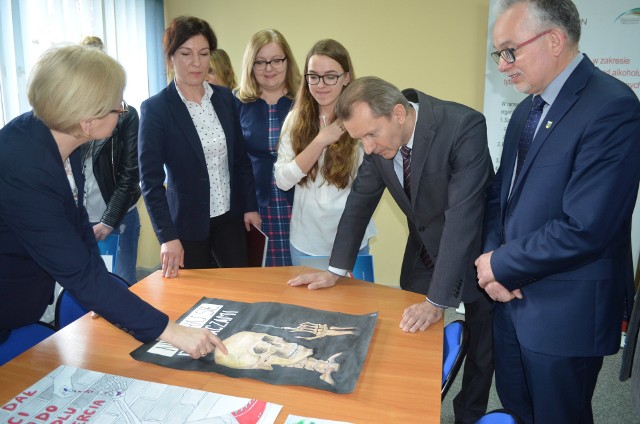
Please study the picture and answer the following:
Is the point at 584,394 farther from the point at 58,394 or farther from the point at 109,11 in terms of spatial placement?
the point at 109,11

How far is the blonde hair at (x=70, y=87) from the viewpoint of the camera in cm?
128

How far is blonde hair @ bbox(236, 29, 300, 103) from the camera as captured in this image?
2.57 metres

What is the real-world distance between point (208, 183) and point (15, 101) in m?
1.51

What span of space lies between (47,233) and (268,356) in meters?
0.66

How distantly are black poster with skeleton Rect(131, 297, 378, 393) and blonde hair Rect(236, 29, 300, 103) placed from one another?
1.31 metres

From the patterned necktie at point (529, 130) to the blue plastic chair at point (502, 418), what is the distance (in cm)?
78

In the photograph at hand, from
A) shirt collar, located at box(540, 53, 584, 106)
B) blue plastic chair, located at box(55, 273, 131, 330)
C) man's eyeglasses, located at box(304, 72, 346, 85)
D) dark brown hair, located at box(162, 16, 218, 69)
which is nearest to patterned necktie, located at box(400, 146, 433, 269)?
shirt collar, located at box(540, 53, 584, 106)

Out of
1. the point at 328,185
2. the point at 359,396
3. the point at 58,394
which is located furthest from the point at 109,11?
the point at 359,396

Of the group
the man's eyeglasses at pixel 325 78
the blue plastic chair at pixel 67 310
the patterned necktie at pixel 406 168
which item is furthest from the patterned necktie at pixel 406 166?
the blue plastic chair at pixel 67 310

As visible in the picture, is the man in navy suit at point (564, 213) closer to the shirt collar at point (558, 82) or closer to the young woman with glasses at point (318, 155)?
the shirt collar at point (558, 82)

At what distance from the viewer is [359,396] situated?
1.25 meters

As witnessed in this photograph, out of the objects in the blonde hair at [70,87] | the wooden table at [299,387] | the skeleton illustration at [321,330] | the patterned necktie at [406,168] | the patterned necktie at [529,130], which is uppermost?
the blonde hair at [70,87]

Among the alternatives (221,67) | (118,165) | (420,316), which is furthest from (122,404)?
(221,67)

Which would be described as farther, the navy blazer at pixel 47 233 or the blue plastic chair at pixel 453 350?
the blue plastic chair at pixel 453 350
